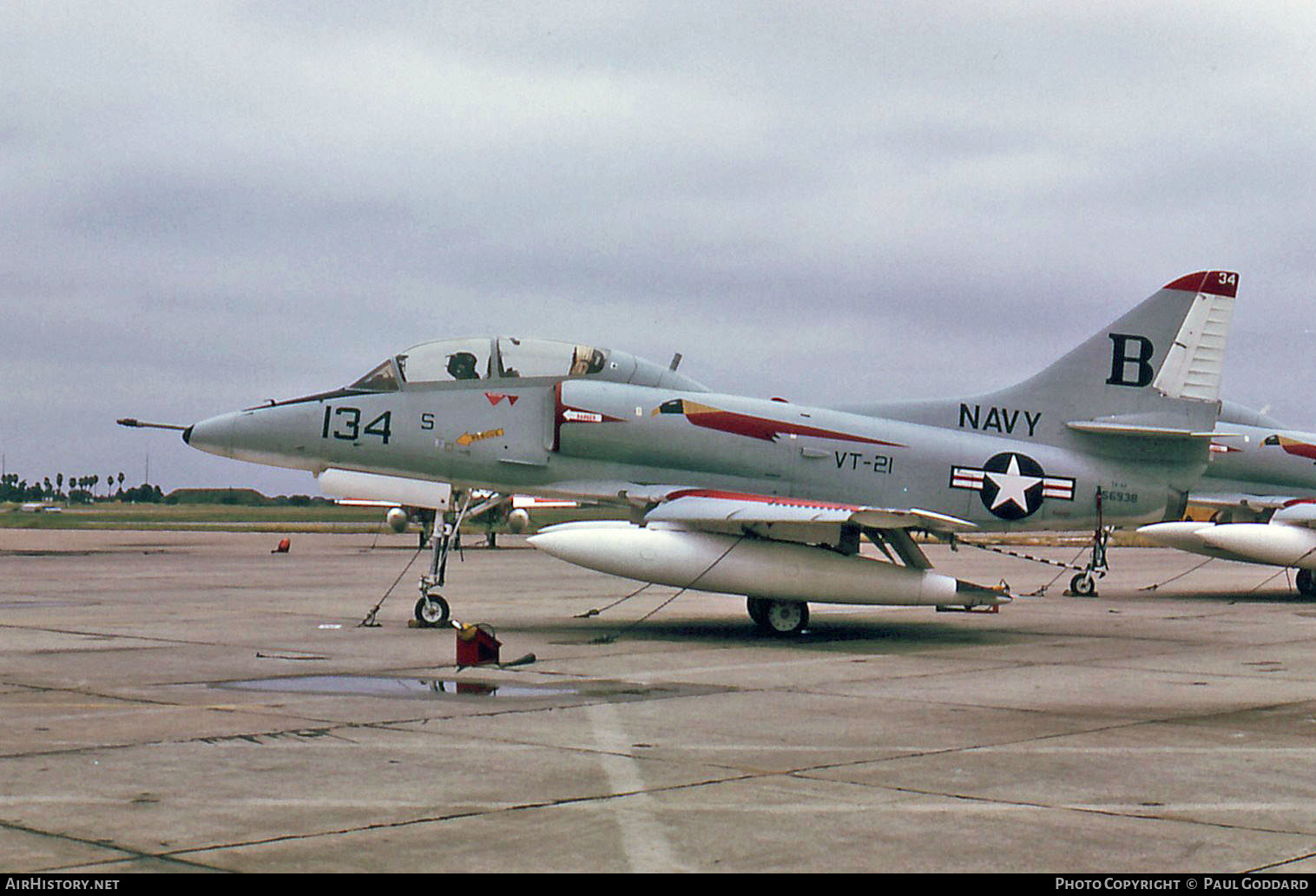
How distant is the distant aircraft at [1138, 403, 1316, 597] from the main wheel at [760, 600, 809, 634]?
34.6 ft

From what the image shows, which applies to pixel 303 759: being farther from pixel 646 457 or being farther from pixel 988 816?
pixel 646 457

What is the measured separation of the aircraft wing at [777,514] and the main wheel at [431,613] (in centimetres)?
270

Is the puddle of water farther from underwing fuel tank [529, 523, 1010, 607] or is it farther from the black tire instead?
the black tire

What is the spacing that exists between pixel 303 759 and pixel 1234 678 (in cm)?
867

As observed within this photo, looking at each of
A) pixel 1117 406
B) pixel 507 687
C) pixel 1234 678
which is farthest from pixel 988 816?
pixel 1117 406

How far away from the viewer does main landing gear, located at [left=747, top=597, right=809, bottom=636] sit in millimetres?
16438

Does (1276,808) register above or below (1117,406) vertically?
below

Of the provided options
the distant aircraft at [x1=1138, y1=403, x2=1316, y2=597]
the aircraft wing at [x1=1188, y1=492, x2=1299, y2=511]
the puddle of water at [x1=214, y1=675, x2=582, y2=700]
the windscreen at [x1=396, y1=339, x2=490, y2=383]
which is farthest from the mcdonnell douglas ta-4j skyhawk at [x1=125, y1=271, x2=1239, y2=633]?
the aircraft wing at [x1=1188, y1=492, x2=1299, y2=511]

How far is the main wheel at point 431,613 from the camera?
16562 millimetres

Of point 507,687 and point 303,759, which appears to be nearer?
point 303,759

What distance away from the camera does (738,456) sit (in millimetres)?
16703

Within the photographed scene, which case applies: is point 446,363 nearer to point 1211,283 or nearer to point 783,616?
point 783,616

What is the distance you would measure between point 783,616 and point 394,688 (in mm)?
6282

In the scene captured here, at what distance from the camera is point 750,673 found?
12766mm
